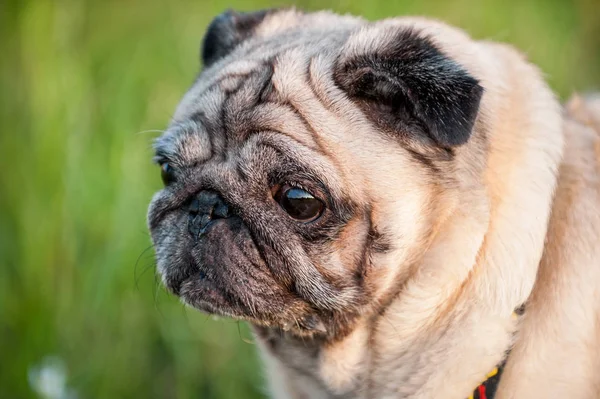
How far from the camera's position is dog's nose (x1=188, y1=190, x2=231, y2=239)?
2.49 metres

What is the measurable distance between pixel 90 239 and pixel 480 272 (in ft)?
8.53

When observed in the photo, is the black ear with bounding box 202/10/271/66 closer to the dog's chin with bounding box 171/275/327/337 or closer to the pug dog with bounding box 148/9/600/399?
the pug dog with bounding box 148/9/600/399

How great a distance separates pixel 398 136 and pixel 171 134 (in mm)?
842

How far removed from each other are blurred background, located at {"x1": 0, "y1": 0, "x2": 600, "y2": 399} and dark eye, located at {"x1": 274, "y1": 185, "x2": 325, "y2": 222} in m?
1.01

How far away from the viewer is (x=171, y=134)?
8.76ft

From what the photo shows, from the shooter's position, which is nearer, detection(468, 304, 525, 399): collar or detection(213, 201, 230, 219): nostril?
detection(468, 304, 525, 399): collar

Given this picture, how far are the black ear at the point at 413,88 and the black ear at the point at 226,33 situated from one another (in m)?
0.76

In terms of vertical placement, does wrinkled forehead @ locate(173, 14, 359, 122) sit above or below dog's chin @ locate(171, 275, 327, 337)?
above

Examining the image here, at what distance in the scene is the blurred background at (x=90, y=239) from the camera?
3.79 meters

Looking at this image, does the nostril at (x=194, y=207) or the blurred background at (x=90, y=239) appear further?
the blurred background at (x=90, y=239)

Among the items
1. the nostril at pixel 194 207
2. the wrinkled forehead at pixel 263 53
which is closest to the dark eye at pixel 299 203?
the nostril at pixel 194 207

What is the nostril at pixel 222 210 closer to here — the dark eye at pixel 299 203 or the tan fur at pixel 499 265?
the dark eye at pixel 299 203

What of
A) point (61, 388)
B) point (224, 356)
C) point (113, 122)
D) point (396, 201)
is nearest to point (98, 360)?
point (61, 388)

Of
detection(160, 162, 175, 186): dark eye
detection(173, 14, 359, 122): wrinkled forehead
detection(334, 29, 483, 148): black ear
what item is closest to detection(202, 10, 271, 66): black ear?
detection(173, 14, 359, 122): wrinkled forehead
